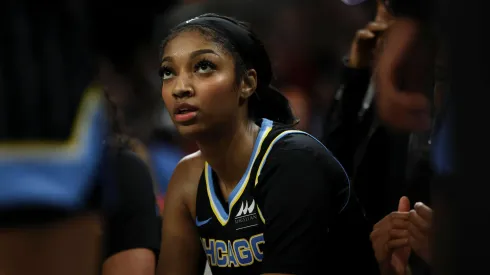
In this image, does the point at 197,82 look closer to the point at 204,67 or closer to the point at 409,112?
the point at 204,67

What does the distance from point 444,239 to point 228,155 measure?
0.85 metres

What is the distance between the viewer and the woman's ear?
142cm

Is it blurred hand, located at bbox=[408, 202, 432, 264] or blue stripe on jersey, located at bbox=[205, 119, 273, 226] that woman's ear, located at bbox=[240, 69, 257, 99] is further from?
blurred hand, located at bbox=[408, 202, 432, 264]

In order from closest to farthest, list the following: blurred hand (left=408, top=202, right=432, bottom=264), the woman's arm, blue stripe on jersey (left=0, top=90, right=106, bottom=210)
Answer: blurred hand (left=408, top=202, right=432, bottom=264)
blue stripe on jersey (left=0, top=90, right=106, bottom=210)
the woman's arm

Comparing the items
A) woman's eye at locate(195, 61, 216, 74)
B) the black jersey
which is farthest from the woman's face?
the black jersey

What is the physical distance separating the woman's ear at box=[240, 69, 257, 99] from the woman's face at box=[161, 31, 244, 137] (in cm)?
4

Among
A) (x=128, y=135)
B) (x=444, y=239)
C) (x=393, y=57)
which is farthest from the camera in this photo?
(x=128, y=135)

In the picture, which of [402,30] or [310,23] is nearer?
[402,30]

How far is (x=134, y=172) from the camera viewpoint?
5.49 ft

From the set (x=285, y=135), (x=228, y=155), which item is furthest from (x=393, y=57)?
(x=228, y=155)

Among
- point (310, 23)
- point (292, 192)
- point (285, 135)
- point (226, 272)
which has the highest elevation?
point (310, 23)

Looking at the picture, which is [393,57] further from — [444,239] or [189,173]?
[444,239]

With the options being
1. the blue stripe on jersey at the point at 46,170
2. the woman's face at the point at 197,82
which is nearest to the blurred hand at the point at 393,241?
the woman's face at the point at 197,82

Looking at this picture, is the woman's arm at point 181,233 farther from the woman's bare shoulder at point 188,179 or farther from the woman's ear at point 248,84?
the woman's ear at point 248,84
